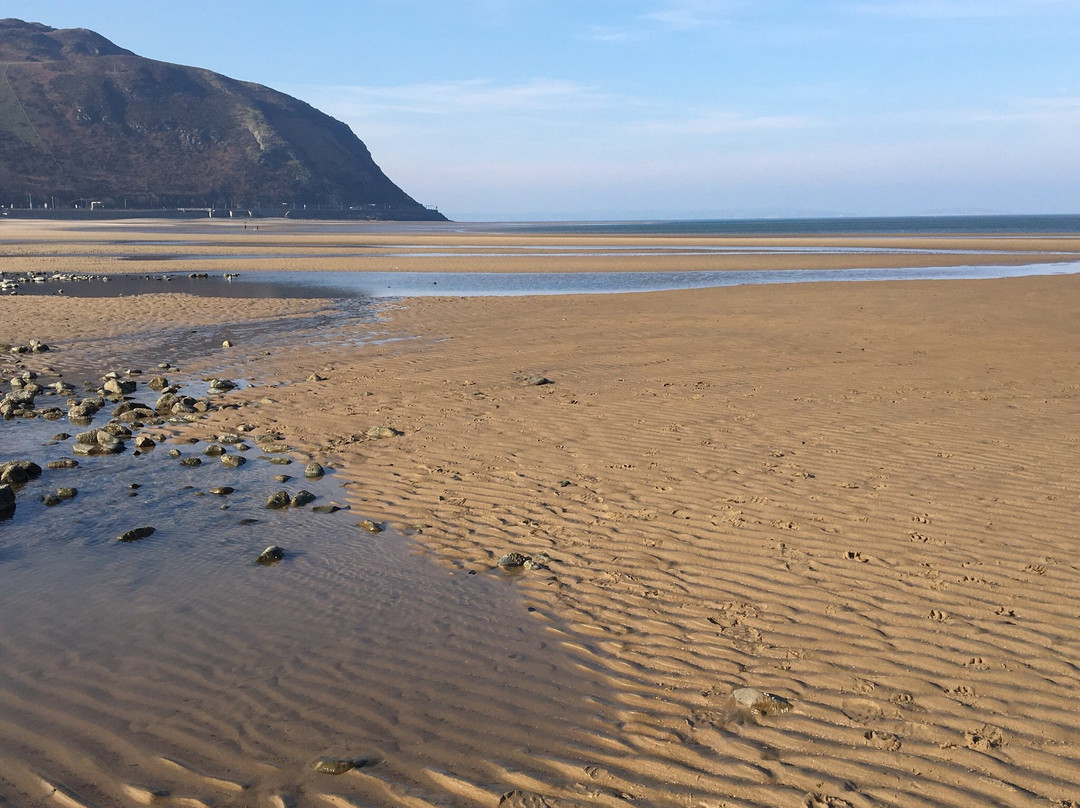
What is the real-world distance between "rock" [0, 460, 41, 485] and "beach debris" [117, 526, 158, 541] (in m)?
2.19

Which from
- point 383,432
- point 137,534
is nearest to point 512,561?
point 137,534

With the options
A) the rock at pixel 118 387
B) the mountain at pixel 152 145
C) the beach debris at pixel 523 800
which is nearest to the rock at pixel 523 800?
the beach debris at pixel 523 800

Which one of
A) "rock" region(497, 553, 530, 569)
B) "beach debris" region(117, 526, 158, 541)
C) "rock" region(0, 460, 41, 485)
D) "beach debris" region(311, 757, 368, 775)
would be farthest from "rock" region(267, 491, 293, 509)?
Answer: "beach debris" region(311, 757, 368, 775)

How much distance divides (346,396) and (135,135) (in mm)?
177096

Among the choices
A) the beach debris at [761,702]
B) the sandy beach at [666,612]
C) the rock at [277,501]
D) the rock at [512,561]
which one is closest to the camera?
the sandy beach at [666,612]

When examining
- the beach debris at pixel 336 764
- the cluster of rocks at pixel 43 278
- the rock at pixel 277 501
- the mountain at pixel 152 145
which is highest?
the mountain at pixel 152 145

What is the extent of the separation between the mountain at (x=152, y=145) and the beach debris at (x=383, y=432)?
144672mm

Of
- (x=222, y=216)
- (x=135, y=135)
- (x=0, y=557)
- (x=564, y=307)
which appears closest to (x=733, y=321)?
(x=564, y=307)

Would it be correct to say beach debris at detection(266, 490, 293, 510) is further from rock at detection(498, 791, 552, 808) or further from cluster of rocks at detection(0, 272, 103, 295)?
cluster of rocks at detection(0, 272, 103, 295)

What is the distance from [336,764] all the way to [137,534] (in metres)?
4.10

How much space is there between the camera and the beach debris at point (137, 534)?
23.9ft

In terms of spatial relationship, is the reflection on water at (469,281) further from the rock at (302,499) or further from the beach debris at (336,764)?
the beach debris at (336,764)

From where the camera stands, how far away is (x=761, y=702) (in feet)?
14.9

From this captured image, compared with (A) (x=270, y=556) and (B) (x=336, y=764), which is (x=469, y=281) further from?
(B) (x=336, y=764)
